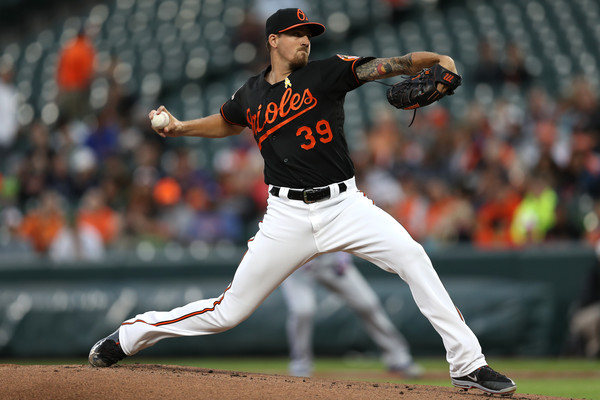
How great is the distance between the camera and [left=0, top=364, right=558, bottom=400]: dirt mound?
4.74m

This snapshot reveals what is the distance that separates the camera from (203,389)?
15.8ft

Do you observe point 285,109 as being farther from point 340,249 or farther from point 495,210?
point 495,210

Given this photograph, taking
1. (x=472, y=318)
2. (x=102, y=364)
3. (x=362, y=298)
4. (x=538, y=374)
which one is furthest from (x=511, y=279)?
(x=102, y=364)

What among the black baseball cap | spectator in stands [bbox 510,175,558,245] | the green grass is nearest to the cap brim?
the black baseball cap

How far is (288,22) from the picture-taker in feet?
16.6

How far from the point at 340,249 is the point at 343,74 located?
0.97 metres

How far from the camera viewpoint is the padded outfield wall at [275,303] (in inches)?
388

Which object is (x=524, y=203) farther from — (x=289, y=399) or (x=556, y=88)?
(x=289, y=399)

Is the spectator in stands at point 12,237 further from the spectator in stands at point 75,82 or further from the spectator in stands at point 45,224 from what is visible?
the spectator in stands at point 75,82

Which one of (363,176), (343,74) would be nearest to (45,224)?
(363,176)

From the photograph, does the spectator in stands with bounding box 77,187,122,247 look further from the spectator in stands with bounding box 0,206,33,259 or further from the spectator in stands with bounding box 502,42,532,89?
the spectator in stands with bounding box 502,42,532,89

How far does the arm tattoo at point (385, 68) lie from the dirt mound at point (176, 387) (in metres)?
1.72

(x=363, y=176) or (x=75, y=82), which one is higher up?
(x=75, y=82)

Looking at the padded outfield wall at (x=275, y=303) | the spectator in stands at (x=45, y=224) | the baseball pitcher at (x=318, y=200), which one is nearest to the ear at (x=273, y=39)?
the baseball pitcher at (x=318, y=200)
